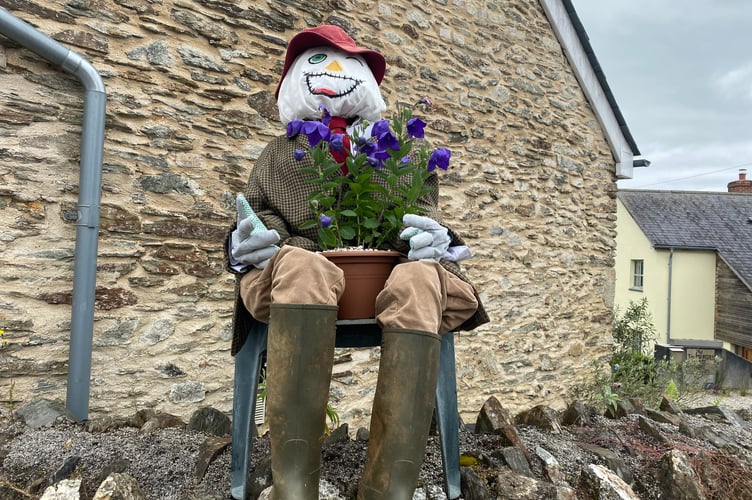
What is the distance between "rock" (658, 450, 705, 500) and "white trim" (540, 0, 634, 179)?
407 cm

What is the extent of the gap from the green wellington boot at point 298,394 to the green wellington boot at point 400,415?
0.14m

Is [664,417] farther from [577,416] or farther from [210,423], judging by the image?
[210,423]

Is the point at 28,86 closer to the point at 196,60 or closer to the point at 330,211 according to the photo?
the point at 196,60

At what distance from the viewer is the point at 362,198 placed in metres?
1.56

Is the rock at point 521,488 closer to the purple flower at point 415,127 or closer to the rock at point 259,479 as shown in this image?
the rock at point 259,479

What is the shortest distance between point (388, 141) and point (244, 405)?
2.99 ft

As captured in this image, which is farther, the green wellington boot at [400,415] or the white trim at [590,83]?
Result: the white trim at [590,83]

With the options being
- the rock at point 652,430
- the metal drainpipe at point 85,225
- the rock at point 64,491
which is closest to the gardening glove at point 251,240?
the rock at point 64,491

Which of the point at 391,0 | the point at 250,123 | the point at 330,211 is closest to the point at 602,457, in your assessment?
the point at 330,211

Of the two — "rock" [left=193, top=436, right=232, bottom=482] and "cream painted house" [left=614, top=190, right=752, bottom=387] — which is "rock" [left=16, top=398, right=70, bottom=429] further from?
"cream painted house" [left=614, top=190, right=752, bottom=387]

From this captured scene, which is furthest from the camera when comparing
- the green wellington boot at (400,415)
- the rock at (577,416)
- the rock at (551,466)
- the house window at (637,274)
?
the house window at (637,274)

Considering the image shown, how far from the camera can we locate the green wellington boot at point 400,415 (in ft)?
3.94

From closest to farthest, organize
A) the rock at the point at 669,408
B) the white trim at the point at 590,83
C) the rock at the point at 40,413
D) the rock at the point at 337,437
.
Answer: the rock at the point at 337,437 → the rock at the point at 40,413 → the rock at the point at 669,408 → the white trim at the point at 590,83

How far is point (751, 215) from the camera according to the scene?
17.3m
